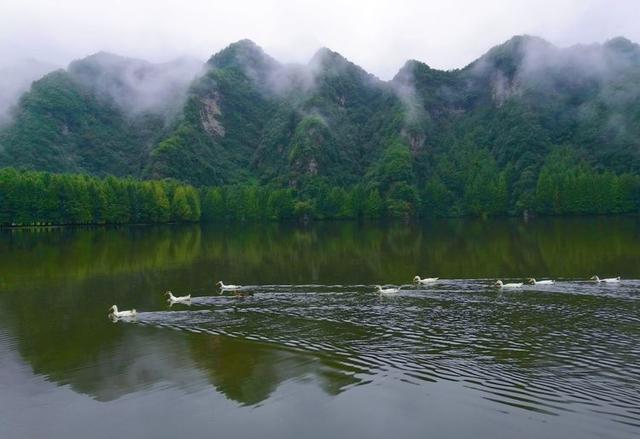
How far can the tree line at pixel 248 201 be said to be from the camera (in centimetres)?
13325

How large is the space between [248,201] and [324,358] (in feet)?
527

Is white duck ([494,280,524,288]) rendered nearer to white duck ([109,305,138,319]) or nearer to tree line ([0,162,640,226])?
white duck ([109,305,138,319])

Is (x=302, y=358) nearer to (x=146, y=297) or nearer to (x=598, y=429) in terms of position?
(x=598, y=429)

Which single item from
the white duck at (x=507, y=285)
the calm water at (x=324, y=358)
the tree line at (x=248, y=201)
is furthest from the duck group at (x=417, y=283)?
the tree line at (x=248, y=201)

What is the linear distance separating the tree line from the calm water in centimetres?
9780

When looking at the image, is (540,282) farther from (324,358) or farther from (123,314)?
(123,314)

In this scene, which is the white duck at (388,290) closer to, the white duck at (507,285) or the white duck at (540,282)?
the white duck at (507,285)

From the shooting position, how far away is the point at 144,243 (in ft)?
268

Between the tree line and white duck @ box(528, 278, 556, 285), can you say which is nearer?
white duck @ box(528, 278, 556, 285)

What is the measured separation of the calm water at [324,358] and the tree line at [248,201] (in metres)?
97.8

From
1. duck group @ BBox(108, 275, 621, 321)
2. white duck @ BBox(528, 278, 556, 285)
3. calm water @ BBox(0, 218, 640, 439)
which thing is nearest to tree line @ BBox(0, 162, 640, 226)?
calm water @ BBox(0, 218, 640, 439)

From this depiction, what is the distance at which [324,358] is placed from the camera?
22219mm

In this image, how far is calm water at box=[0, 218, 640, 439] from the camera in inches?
640

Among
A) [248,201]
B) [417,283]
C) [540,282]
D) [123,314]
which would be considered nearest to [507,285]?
[540,282]
